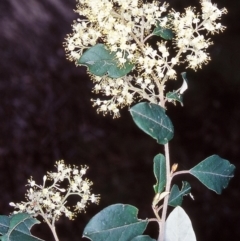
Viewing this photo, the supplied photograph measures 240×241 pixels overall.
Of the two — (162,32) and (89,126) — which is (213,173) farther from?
(89,126)

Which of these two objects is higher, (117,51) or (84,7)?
(84,7)

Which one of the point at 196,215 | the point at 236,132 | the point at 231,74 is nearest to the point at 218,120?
the point at 236,132

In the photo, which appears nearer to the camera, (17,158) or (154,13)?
(154,13)

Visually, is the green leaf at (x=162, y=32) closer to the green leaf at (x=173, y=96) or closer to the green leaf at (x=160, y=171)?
the green leaf at (x=173, y=96)

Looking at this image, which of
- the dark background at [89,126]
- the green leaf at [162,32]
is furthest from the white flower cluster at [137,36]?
the dark background at [89,126]

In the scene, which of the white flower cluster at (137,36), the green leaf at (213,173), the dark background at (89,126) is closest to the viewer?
the white flower cluster at (137,36)

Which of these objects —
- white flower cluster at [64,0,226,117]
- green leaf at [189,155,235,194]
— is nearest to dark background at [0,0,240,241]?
green leaf at [189,155,235,194]

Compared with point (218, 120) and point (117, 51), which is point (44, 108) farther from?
point (117, 51)
